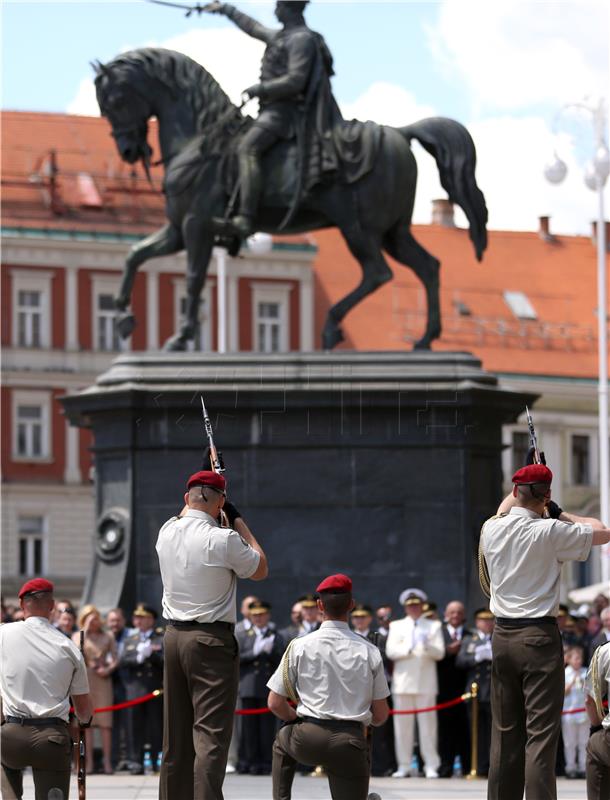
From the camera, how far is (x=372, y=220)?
925 inches

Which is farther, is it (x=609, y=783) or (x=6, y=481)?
(x=6, y=481)

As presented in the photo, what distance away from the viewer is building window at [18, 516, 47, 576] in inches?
2707

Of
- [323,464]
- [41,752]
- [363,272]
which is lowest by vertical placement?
[41,752]

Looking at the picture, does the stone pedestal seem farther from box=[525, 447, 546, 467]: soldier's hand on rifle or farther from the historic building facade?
the historic building facade

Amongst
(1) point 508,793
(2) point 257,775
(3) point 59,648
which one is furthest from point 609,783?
(2) point 257,775

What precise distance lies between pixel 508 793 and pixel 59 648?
8.89 feet

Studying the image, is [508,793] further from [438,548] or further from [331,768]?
[438,548]

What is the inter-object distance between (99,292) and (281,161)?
47017 millimetres

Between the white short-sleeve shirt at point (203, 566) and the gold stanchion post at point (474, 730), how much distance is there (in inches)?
308

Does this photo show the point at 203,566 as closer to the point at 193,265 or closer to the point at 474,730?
the point at 474,730

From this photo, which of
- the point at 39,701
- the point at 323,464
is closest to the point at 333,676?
the point at 39,701

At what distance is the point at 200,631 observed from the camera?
13.1m

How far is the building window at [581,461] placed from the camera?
74.6m

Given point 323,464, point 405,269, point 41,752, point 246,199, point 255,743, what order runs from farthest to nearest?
point 405,269 → point 246,199 → point 323,464 → point 255,743 → point 41,752
